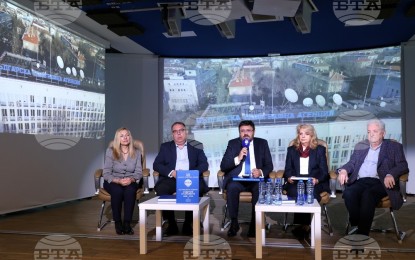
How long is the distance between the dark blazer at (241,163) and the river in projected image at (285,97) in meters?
3.88

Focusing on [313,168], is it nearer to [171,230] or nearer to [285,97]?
[171,230]

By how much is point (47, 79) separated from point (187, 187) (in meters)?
3.50

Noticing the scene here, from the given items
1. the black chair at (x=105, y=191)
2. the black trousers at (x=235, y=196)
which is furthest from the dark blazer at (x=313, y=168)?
the black chair at (x=105, y=191)

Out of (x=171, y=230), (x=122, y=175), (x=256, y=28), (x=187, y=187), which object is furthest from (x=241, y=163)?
(x=256, y=28)

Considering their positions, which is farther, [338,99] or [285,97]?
[285,97]

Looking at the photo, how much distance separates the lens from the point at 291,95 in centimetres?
838

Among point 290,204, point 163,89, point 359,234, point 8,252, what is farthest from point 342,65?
point 8,252

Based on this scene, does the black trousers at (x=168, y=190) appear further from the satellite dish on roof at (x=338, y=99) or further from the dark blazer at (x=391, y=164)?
the satellite dish on roof at (x=338, y=99)

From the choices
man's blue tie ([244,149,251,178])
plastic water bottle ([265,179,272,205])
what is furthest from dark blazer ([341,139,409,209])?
plastic water bottle ([265,179,272,205])

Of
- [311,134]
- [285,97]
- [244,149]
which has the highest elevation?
[285,97]

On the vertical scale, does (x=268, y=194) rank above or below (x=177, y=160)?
below

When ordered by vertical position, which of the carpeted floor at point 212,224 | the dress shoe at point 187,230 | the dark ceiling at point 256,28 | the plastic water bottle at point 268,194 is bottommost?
the carpeted floor at point 212,224

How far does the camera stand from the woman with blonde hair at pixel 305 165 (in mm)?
4223

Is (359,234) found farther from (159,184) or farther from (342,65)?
(342,65)
